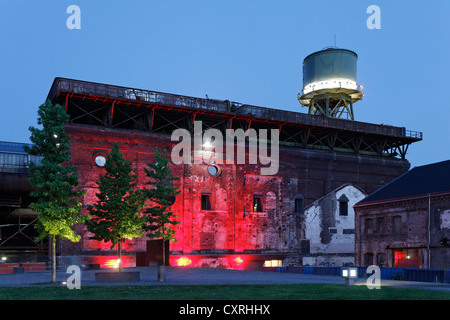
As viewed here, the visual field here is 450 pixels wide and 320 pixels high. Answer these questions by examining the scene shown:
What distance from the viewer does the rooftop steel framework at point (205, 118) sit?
34969 millimetres

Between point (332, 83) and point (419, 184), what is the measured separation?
21.2 metres

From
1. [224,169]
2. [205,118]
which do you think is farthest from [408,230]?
[205,118]

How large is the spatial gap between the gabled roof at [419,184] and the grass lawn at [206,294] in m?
16.7

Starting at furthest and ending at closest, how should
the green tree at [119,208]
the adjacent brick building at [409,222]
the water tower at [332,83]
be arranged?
the water tower at [332,83], the adjacent brick building at [409,222], the green tree at [119,208]

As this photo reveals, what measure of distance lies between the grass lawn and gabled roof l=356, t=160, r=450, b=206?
16.7 m

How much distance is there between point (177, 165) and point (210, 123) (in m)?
5.28

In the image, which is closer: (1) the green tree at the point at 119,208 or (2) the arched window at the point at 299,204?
(1) the green tree at the point at 119,208

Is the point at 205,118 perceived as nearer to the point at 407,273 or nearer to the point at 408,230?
the point at 408,230

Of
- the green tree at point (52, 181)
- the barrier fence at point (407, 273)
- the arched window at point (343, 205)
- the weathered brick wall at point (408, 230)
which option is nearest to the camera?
the green tree at point (52, 181)

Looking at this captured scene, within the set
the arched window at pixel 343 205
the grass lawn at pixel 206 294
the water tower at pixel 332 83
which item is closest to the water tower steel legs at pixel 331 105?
the water tower at pixel 332 83

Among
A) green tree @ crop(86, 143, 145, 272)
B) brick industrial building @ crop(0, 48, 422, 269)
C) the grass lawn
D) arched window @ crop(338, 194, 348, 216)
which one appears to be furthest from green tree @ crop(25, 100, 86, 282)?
arched window @ crop(338, 194, 348, 216)

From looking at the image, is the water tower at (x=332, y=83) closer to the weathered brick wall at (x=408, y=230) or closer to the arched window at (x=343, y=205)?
the arched window at (x=343, y=205)
